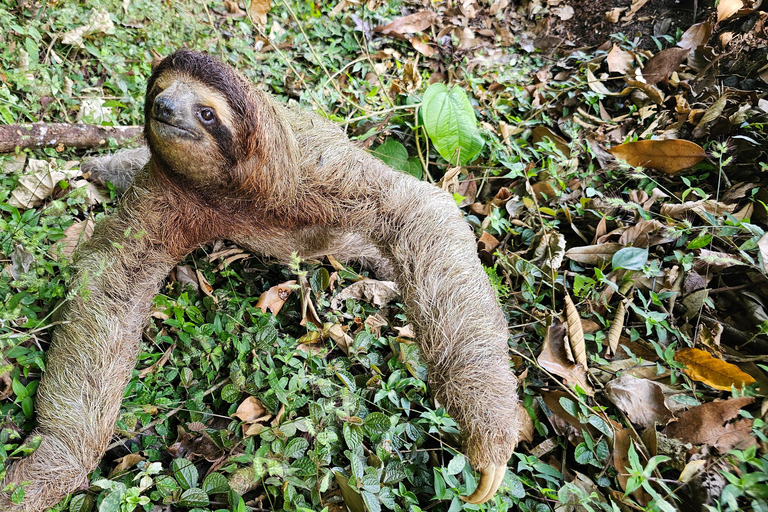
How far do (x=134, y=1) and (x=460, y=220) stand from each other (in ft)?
13.5

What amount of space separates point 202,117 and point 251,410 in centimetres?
171

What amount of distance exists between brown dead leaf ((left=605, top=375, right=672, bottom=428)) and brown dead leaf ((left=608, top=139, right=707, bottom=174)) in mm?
1840

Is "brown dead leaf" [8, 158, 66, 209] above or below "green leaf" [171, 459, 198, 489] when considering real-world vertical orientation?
above

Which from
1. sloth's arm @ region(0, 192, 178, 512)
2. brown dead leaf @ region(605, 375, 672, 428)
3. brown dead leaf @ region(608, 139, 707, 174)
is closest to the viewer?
sloth's arm @ region(0, 192, 178, 512)

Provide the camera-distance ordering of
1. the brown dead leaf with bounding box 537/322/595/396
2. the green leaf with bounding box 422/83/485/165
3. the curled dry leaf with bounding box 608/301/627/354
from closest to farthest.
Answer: the brown dead leaf with bounding box 537/322/595/396 → the curled dry leaf with bounding box 608/301/627/354 → the green leaf with bounding box 422/83/485/165

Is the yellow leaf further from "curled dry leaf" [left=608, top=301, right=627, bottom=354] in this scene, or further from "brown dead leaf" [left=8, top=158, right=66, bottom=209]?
"brown dead leaf" [left=8, top=158, right=66, bottom=209]

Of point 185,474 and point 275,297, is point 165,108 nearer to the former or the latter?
point 275,297

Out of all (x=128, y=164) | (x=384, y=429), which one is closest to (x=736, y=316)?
(x=384, y=429)

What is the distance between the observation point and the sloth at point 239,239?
7.91 ft

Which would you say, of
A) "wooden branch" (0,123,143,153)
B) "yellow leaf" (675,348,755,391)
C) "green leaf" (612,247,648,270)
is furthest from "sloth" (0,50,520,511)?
"wooden branch" (0,123,143,153)

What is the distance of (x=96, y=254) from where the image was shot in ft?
10.0

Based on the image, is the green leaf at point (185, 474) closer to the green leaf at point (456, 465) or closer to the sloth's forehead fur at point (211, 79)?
the green leaf at point (456, 465)

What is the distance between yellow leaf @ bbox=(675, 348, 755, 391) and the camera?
2744 millimetres

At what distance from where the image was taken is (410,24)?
5.61 meters
